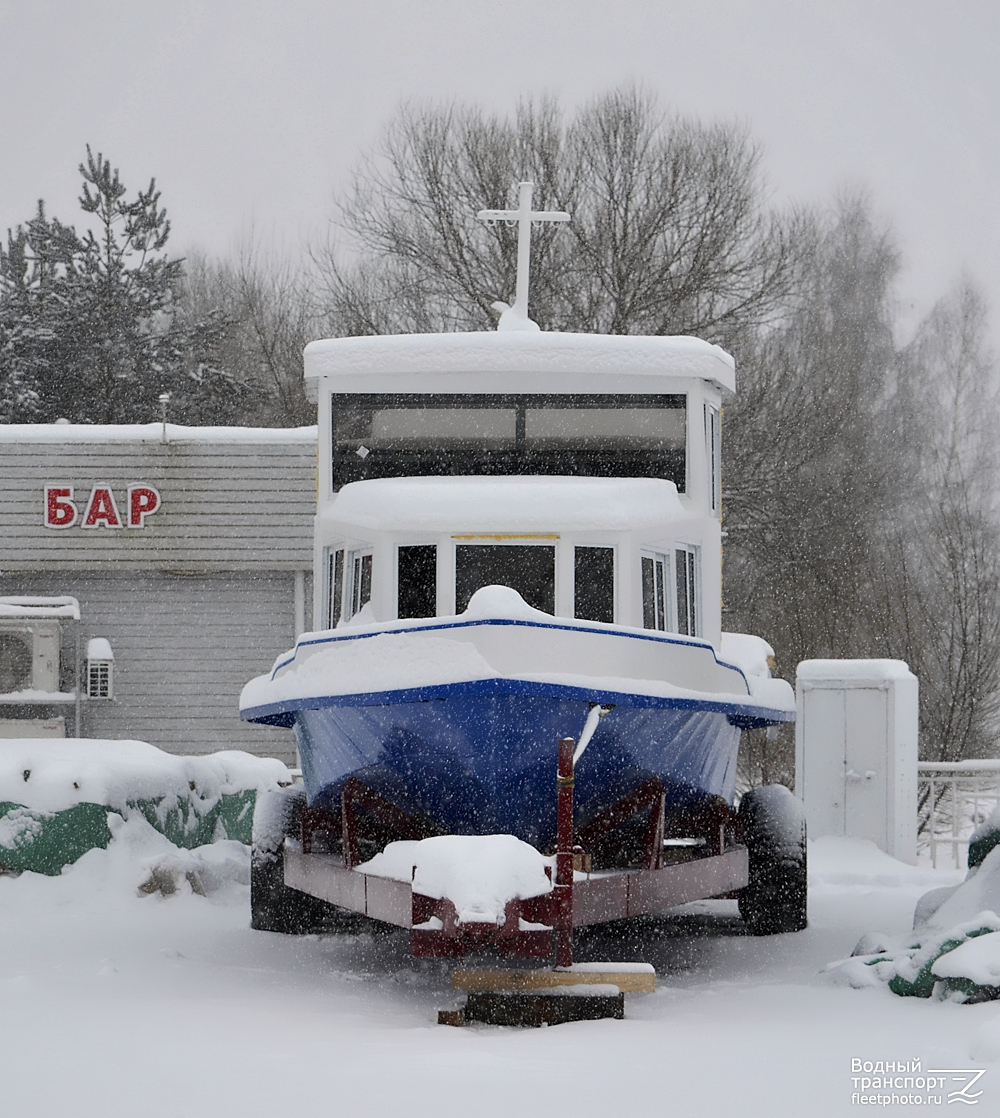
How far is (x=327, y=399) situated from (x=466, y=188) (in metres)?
19.3

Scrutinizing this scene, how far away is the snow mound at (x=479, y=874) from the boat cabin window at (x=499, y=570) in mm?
1784

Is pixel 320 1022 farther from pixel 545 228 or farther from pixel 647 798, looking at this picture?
pixel 545 228

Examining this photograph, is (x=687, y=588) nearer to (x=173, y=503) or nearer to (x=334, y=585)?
(x=334, y=585)

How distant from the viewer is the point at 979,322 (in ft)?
122

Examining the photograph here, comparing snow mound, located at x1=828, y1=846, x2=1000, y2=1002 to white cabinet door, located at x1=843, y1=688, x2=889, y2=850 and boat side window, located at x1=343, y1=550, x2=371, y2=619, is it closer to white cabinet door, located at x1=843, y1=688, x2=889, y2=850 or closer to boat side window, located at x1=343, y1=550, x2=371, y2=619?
boat side window, located at x1=343, y1=550, x2=371, y2=619

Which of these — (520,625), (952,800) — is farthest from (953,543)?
(520,625)

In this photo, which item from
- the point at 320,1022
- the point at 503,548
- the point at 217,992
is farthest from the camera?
the point at 503,548

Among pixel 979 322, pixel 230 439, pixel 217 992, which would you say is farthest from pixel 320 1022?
pixel 979 322

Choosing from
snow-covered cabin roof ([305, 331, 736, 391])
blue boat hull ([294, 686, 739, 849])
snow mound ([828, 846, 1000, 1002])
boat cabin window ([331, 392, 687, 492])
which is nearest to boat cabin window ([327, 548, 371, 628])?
boat cabin window ([331, 392, 687, 492])

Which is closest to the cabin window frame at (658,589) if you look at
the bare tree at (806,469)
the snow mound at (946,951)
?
the snow mound at (946,951)

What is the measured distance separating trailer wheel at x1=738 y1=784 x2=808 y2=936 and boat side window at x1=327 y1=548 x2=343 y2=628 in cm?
263

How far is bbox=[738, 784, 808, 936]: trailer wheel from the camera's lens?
29.9ft

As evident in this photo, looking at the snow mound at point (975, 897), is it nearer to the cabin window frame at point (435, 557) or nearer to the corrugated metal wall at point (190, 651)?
the cabin window frame at point (435, 557)

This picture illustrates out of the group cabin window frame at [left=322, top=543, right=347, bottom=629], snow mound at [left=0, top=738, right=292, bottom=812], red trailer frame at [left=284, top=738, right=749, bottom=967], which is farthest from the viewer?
snow mound at [left=0, top=738, right=292, bottom=812]
